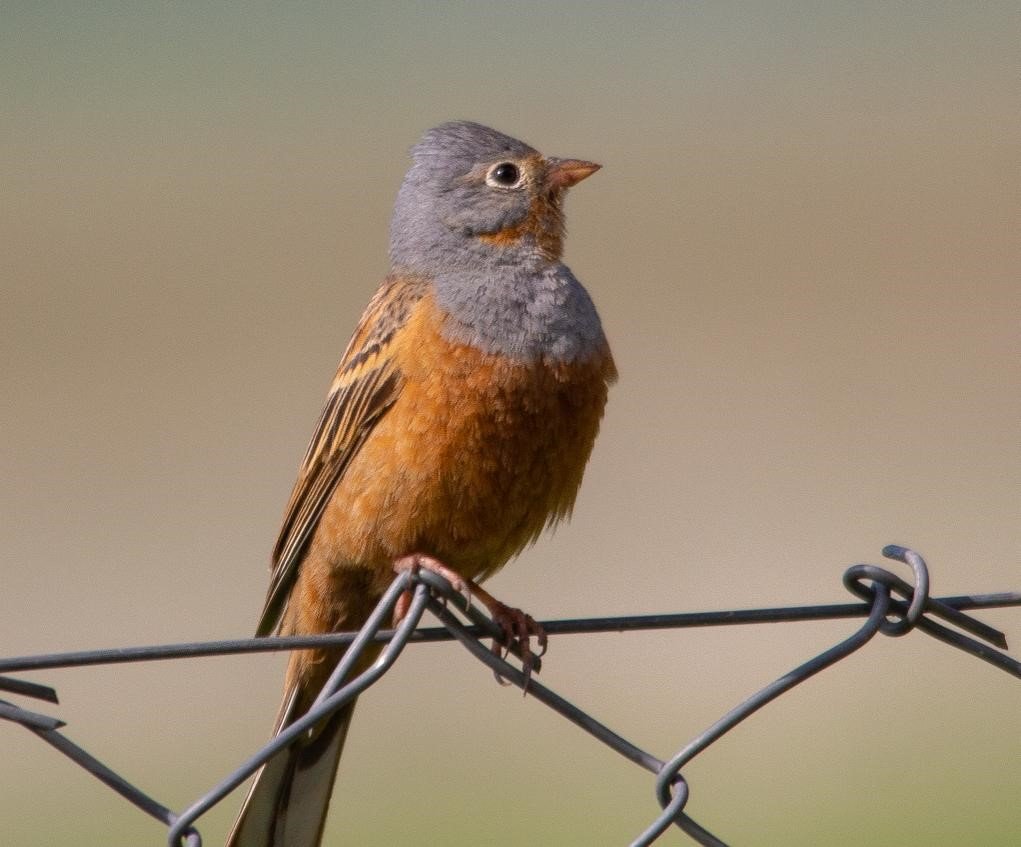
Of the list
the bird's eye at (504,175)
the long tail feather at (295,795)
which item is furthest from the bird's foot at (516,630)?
the bird's eye at (504,175)

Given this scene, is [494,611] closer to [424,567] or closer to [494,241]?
[424,567]

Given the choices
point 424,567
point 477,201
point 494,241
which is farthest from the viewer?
point 477,201

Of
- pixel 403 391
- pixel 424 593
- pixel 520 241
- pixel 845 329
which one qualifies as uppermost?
pixel 845 329

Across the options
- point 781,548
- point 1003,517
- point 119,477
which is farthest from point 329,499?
point 119,477

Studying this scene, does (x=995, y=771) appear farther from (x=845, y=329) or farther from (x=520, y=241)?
(x=845, y=329)

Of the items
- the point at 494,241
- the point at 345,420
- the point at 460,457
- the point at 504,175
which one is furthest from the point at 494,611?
the point at 504,175

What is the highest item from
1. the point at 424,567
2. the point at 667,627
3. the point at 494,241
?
the point at 494,241

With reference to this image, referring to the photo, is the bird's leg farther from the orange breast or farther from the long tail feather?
the long tail feather

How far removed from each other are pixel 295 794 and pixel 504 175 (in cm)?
231

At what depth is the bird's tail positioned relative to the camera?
4797mm

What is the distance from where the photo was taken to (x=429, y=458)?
489 centimetres

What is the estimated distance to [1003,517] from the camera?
11.9 metres

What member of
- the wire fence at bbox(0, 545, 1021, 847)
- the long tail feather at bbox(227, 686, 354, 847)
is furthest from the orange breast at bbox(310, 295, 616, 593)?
the wire fence at bbox(0, 545, 1021, 847)

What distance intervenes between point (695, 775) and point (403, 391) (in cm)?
519
